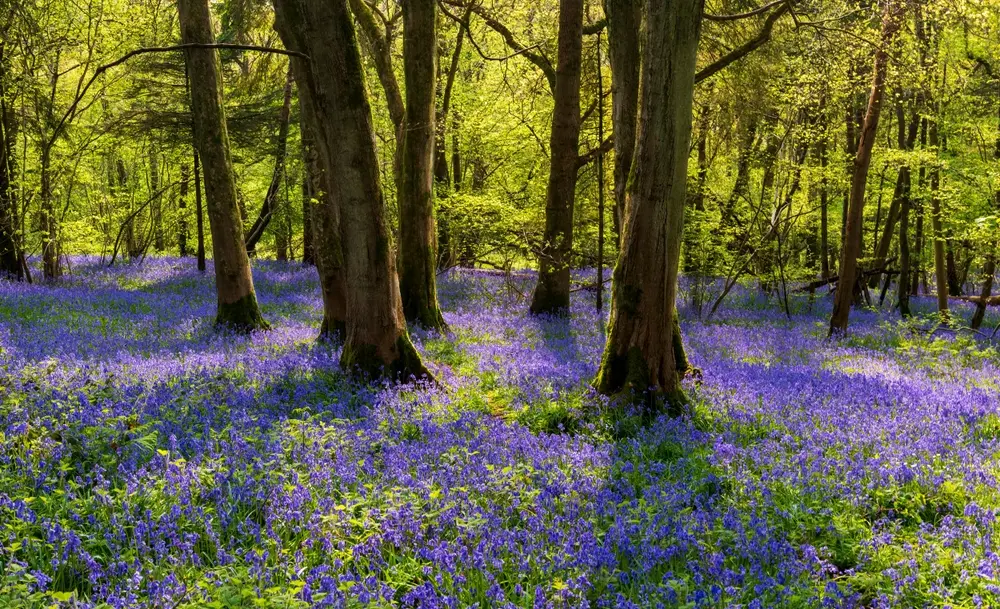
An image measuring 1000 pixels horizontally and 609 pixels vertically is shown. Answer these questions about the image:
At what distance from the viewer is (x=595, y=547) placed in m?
3.66

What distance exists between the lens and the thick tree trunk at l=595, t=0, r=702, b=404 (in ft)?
20.8

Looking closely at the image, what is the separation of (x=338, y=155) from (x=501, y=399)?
346 cm

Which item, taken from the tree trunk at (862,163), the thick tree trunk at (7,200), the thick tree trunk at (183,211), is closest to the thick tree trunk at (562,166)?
the tree trunk at (862,163)

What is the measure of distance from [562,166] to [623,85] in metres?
4.25

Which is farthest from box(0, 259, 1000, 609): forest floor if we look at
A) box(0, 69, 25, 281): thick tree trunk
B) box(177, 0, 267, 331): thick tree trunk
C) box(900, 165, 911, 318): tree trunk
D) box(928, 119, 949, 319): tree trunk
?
box(900, 165, 911, 318): tree trunk

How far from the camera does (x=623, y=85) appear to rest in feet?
33.1

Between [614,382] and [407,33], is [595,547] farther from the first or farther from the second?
[407,33]

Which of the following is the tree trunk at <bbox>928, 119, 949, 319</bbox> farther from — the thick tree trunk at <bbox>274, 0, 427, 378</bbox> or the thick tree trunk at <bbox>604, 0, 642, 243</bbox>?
the thick tree trunk at <bbox>274, 0, 427, 378</bbox>

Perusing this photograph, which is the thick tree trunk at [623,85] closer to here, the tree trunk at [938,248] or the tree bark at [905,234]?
the tree trunk at [938,248]

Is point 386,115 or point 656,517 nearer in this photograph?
point 656,517

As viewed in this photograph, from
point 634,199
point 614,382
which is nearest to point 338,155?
point 634,199

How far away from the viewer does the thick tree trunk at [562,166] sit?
1364 cm

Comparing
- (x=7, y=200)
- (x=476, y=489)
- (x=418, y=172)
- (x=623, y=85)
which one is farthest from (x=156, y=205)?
(x=476, y=489)

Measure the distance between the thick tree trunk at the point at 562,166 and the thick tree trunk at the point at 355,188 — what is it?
22.7ft
